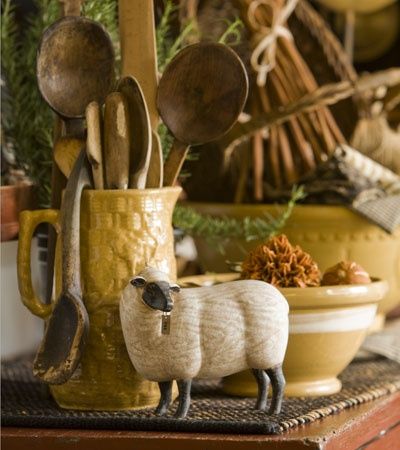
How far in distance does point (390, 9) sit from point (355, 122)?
0.74 m

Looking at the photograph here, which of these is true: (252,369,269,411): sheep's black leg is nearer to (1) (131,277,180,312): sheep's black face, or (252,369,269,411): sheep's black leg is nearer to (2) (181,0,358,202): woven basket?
(1) (131,277,180,312): sheep's black face

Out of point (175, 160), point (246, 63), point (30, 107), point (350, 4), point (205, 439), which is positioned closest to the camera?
point (205, 439)

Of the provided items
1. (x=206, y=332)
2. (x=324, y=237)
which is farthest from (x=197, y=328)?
(x=324, y=237)

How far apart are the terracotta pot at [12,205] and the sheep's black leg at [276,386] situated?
0.27 m

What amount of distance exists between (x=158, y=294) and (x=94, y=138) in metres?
0.12

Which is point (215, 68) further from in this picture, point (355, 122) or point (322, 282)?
point (355, 122)

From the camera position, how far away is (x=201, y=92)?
738 millimetres

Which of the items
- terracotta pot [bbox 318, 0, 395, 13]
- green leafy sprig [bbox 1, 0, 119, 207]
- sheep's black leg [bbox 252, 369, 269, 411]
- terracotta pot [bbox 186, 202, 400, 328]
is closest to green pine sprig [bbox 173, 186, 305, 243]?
terracotta pot [bbox 186, 202, 400, 328]

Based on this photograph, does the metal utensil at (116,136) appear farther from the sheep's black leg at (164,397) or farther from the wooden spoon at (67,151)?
the sheep's black leg at (164,397)

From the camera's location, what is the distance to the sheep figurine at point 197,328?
2.15 ft

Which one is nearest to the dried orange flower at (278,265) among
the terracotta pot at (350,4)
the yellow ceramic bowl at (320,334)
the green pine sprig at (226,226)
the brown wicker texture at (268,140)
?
the yellow ceramic bowl at (320,334)

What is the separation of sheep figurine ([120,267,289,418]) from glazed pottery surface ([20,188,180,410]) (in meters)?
0.04

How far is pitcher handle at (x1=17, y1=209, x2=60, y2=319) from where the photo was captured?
28.5 inches

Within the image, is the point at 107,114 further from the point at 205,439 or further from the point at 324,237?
the point at 324,237
